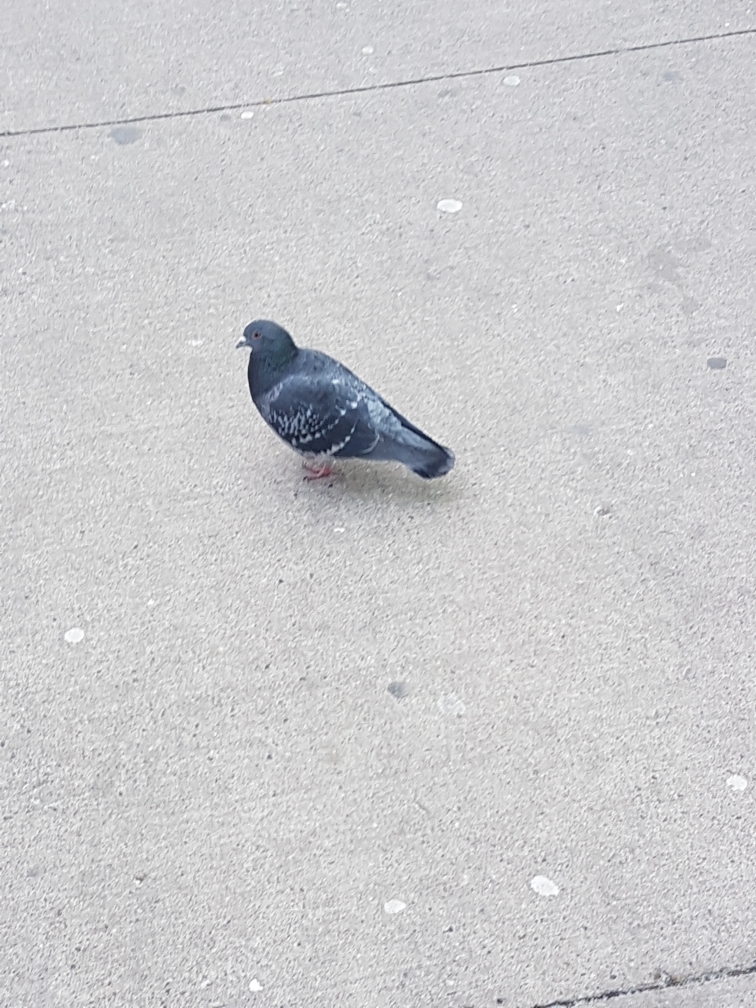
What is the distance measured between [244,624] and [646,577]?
3.60 feet

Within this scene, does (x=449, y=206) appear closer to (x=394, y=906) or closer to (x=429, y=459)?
(x=429, y=459)

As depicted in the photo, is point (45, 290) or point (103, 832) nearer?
point (103, 832)

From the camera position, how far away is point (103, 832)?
112 inches

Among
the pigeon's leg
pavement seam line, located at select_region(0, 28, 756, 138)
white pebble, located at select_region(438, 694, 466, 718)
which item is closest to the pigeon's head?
the pigeon's leg

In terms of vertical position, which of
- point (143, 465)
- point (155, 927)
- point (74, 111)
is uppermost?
point (74, 111)

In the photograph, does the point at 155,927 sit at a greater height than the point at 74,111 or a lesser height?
lesser

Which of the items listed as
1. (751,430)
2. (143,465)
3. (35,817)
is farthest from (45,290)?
(751,430)

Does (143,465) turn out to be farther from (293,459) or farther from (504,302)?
(504,302)

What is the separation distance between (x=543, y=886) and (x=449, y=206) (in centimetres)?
280

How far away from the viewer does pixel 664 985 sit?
99.8 inches

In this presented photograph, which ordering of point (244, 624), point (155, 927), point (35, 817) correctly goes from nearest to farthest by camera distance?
point (155, 927) < point (35, 817) < point (244, 624)

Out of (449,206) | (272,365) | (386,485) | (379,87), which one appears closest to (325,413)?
(272,365)

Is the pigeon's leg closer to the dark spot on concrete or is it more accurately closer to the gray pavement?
the gray pavement

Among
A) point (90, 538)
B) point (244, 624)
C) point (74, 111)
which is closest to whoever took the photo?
point (244, 624)
